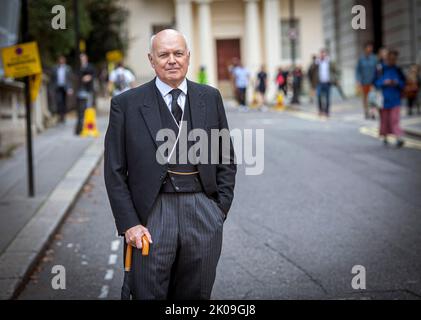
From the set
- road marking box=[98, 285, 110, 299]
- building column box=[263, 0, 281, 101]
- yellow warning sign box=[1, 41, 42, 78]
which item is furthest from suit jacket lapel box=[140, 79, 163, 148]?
building column box=[263, 0, 281, 101]

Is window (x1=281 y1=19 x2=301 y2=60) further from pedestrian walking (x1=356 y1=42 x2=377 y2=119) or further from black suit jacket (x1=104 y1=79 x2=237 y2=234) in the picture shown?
black suit jacket (x1=104 y1=79 x2=237 y2=234)

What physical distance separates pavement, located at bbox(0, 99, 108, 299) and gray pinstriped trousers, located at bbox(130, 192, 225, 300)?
86.1 inches

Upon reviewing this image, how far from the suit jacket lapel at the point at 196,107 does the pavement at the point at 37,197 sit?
258 cm

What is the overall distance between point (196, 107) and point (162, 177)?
16.0 inches

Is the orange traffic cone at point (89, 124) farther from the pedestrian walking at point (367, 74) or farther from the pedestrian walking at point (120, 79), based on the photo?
the pedestrian walking at point (367, 74)

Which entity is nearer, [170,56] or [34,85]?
[170,56]

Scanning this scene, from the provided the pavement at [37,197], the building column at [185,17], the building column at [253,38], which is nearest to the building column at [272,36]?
the building column at [253,38]

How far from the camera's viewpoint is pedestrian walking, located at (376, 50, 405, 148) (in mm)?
14250

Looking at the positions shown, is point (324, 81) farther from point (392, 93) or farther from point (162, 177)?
point (162, 177)

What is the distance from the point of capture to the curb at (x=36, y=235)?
5893 millimetres

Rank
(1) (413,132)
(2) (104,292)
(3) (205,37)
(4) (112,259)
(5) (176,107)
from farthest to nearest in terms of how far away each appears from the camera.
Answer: (3) (205,37)
(1) (413,132)
(4) (112,259)
(2) (104,292)
(5) (176,107)

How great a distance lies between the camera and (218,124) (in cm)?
379

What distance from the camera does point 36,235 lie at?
7.41 meters

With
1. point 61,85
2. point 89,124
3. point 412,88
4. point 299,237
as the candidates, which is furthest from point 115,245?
point 61,85
